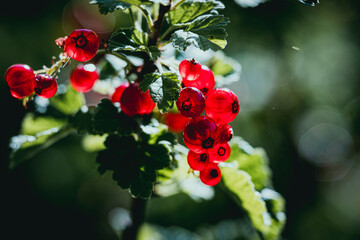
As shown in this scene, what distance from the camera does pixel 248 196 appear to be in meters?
1.39

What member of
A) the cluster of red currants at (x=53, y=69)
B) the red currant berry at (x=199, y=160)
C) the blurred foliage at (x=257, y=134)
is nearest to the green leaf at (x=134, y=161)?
the red currant berry at (x=199, y=160)

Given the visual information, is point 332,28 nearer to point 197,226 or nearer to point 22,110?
point 197,226

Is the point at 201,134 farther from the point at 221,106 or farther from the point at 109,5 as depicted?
the point at 109,5

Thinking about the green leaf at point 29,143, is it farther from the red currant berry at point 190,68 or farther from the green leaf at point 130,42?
the red currant berry at point 190,68

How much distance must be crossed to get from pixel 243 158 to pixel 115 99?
0.73 meters

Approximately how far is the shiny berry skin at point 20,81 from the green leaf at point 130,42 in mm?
347

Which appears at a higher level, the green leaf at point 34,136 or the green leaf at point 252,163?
the green leaf at point 34,136

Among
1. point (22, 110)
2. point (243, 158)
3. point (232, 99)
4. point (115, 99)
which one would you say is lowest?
point (22, 110)

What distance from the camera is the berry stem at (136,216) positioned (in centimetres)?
151

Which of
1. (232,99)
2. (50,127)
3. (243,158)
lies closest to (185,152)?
(243,158)

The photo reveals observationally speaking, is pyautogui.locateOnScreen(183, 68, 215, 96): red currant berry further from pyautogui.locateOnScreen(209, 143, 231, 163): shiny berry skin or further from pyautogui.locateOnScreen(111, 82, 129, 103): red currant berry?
pyautogui.locateOnScreen(111, 82, 129, 103): red currant berry

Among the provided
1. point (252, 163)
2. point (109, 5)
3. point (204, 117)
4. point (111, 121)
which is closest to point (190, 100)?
point (204, 117)

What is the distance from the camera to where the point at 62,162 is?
3.79 m

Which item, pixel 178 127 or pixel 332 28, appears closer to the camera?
pixel 178 127
